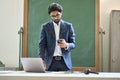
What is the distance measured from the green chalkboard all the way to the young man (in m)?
1.19

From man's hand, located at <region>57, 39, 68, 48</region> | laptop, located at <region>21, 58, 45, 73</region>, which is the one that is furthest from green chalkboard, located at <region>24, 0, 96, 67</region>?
laptop, located at <region>21, 58, 45, 73</region>

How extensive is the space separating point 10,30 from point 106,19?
1597 mm

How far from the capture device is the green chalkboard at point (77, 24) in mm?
3521

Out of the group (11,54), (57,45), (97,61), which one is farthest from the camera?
(11,54)

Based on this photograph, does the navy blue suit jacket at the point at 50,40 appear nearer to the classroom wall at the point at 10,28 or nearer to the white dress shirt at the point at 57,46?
the white dress shirt at the point at 57,46

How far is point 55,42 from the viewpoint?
90.0 inches

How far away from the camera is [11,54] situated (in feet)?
12.0

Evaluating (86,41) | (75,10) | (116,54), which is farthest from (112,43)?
(75,10)

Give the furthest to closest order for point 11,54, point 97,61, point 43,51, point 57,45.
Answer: point 11,54 < point 97,61 < point 43,51 < point 57,45

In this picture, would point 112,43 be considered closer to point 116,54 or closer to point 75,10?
point 116,54

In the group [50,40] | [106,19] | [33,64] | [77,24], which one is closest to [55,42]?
[50,40]

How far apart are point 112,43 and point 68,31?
4.47 feet

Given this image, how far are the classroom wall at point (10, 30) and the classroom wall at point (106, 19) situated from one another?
52.9 inches

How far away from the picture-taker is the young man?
2252mm
